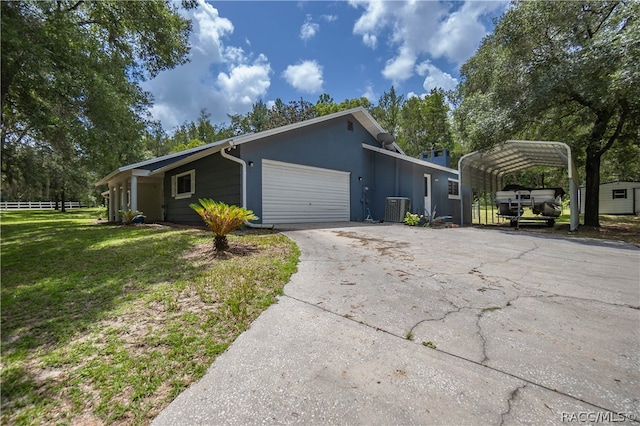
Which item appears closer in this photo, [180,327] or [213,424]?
[213,424]

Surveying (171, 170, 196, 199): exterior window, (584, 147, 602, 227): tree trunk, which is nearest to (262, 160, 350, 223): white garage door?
(171, 170, 196, 199): exterior window

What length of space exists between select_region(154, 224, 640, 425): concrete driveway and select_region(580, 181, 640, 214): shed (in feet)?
87.2

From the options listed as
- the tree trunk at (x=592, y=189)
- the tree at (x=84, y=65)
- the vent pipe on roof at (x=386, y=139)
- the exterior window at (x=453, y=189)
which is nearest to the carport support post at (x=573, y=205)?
the tree trunk at (x=592, y=189)

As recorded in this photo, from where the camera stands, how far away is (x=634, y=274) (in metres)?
4.04

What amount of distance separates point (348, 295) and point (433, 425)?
179 centimetres

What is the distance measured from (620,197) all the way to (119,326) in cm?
3309

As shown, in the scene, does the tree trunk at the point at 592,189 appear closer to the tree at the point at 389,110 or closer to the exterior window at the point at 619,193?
the exterior window at the point at 619,193

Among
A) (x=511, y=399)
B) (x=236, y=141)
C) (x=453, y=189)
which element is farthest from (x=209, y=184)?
(x=453, y=189)

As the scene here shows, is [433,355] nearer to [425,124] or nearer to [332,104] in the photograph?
[332,104]

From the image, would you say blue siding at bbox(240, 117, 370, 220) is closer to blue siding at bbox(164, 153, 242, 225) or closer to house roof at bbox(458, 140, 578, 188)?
blue siding at bbox(164, 153, 242, 225)

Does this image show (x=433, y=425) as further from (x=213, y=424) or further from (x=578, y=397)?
(x=213, y=424)

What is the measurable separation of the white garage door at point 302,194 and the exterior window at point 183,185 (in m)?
3.99

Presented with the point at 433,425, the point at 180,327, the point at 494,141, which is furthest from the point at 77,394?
the point at 494,141

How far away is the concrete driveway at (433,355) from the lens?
151 cm
